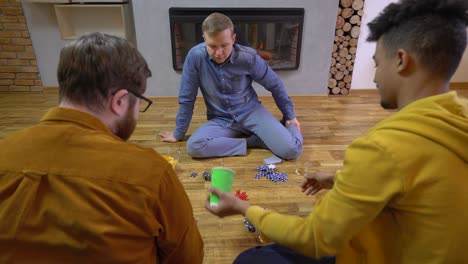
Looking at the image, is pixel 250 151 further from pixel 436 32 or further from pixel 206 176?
pixel 436 32

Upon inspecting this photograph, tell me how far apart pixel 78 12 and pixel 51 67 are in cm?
65

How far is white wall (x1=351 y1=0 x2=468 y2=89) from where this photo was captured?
128 inches

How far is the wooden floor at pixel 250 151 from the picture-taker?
1.60 metres

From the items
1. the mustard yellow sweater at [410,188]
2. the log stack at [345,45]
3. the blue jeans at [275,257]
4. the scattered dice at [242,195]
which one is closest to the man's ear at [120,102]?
the mustard yellow sweater at [410,188]

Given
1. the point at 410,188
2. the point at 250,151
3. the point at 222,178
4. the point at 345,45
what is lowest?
the point at 250,151

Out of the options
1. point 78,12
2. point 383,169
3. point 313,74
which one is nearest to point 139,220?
point 383,169

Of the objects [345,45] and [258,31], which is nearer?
[258,31]

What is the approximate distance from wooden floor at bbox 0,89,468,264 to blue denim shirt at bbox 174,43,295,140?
294 mm

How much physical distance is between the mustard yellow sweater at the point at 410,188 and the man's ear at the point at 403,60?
11cm

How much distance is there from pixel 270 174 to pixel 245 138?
410 mm

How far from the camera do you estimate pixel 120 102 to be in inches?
31.5

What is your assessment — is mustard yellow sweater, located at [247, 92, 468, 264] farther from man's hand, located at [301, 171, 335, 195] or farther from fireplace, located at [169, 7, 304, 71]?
fireplace, located at [169, 7, 304, 71]

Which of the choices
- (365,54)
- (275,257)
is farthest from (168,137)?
(365,54)

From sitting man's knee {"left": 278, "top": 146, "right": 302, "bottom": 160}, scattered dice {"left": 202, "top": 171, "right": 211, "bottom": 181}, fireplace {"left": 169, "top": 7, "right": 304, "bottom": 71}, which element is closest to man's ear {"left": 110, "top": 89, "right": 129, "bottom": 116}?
scattered dice {"left": 202, "top": 171, "right": 211, "bottom": 181}
